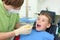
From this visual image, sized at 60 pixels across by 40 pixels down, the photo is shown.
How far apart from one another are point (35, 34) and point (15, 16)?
379 millimetres

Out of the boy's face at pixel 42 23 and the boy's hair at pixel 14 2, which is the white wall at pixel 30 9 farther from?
the boy's hair at pixel 14 2

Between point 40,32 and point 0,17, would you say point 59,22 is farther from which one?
point 0,17

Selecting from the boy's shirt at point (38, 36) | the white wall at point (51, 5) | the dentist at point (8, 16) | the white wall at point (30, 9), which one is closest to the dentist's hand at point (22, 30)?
the dentist at point (8, 16)

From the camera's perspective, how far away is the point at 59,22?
7.97 feet

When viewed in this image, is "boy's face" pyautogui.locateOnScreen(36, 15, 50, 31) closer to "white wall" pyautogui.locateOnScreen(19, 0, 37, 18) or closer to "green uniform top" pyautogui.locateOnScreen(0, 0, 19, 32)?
"green uniform top" pyautogui.locateOnScreen(0, 0, 19, 32)

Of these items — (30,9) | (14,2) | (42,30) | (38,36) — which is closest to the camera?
(14,2)

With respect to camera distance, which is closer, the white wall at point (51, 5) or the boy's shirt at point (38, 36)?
the boy's shirt at point (38, 36)

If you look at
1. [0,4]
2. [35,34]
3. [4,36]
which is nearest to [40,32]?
[35,34]

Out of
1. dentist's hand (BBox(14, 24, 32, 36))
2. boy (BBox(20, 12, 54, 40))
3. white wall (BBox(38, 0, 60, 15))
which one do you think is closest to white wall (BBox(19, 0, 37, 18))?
white wall (BBox(38, 0, 60, 15))

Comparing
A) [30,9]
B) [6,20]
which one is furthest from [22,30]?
[30,9]

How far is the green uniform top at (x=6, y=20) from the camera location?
183 cm

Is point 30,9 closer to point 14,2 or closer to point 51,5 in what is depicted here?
point 51,5

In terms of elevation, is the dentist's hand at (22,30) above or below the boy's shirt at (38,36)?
above

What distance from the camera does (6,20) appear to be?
6.16ft
